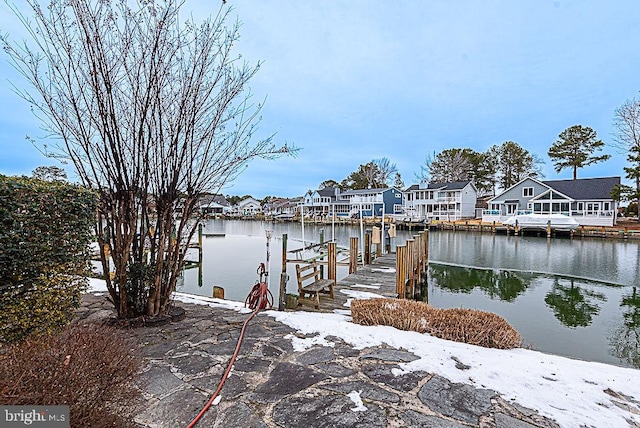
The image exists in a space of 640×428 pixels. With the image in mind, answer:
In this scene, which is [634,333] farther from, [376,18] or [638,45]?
[638,45]

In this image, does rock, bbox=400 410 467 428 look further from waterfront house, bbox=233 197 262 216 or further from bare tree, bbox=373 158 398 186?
waterfront house, bbox=233 197 262 216

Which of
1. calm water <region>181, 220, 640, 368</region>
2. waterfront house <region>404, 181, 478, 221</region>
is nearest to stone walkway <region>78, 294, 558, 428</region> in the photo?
calm water <region>181, 220, 640, 368</region>

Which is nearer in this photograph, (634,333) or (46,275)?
(46,275)

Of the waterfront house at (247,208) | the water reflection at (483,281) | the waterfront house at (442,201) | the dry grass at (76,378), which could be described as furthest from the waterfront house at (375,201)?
the dry grass at (76,378)

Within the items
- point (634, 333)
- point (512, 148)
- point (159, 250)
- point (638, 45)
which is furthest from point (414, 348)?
point (512, 148)

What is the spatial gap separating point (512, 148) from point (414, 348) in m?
48.5

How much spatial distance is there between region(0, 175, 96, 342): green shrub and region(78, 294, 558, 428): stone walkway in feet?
3.09

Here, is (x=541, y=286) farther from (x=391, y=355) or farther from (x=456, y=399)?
(x=456, y=399)

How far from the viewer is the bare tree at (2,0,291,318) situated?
371 centimetres

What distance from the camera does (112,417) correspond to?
5.26 feet

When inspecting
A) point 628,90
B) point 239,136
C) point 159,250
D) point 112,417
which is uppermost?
point 628,90

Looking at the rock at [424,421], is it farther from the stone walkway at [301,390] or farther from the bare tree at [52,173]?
the bare tree at [52,173]

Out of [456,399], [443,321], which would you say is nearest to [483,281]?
[443,321]

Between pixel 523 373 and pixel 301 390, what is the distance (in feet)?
6.69
